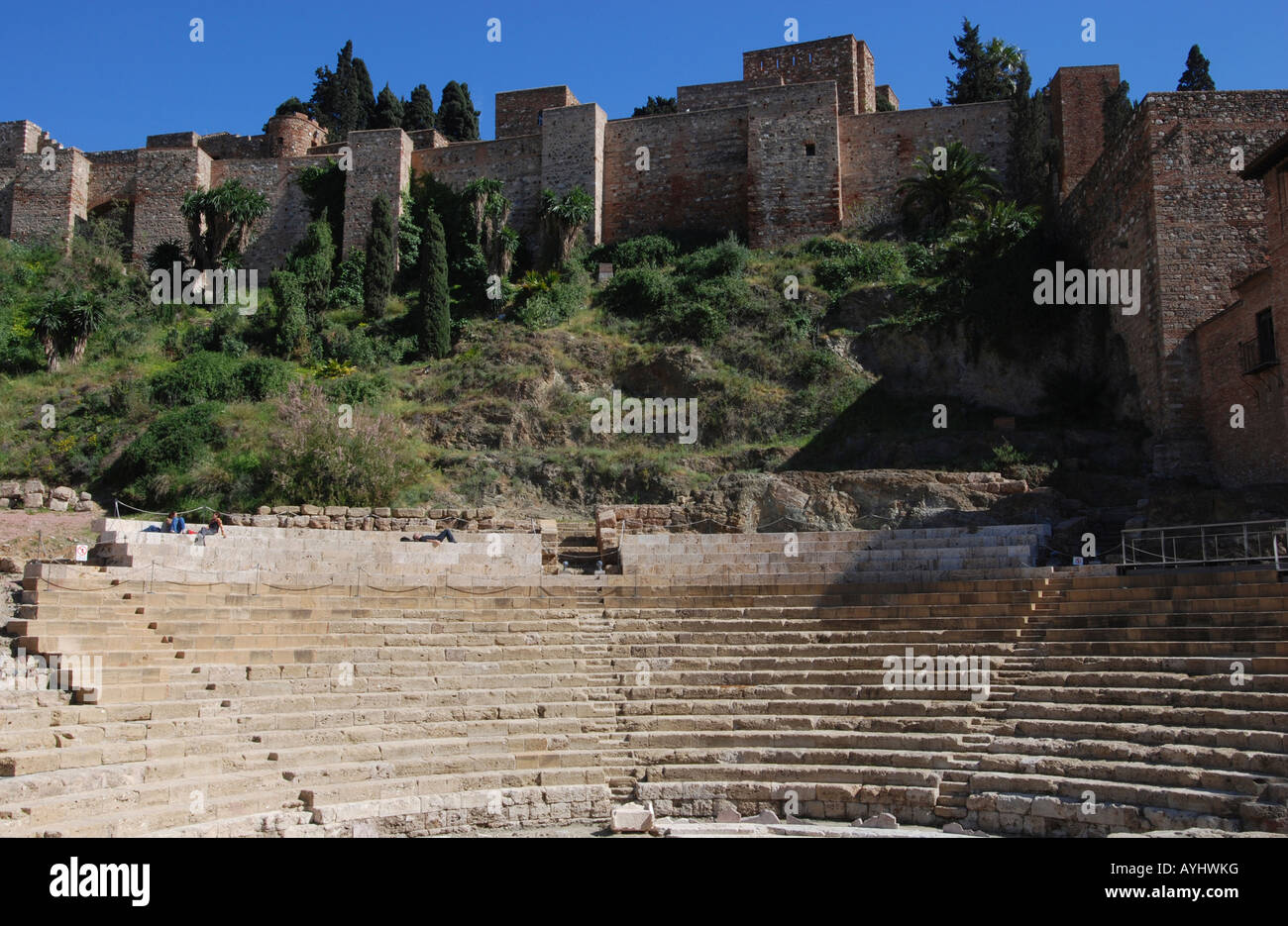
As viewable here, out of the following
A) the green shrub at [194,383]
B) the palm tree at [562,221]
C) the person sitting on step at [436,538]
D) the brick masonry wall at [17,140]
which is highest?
the brick masonry wall at [17,140]

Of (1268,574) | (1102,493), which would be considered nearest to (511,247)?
(1102,493)

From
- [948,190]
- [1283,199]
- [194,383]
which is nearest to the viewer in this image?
[1283,199]

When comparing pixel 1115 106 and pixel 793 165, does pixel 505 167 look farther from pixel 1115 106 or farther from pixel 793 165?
pixel 1115 106

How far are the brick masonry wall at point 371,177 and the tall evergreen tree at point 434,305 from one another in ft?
14.5

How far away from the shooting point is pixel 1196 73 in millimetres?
32688

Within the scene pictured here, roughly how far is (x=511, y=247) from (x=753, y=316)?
311 inches

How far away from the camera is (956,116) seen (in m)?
29.8

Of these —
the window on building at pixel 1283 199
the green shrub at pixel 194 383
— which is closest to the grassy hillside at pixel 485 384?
the green shrub at pixel 194 383

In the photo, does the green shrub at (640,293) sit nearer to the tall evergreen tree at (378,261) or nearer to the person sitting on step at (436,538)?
the tall evergreen tree at (378,261)

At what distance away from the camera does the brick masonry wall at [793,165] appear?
29750mm

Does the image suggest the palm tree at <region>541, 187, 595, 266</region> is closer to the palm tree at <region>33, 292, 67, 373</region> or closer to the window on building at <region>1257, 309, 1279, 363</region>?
the palm tree at <region>33, 292, 67, 373</region>

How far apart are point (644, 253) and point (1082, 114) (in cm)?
1147

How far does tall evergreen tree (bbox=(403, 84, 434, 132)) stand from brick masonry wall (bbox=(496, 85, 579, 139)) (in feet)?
29.5

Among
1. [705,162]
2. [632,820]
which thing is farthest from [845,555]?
[705,162]
